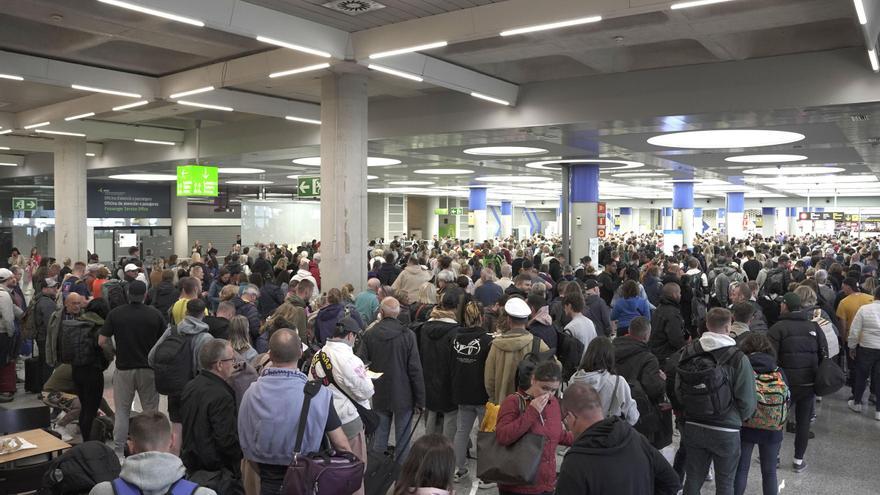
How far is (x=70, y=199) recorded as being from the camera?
18.8 meters

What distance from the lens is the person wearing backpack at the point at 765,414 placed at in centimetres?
515

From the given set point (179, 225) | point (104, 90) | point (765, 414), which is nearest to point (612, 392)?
point (765, 414)

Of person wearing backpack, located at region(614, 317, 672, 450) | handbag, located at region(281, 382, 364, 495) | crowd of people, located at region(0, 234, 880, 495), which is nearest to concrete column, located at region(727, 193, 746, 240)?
crowd of people, located at region(0, 234, 880, 495)

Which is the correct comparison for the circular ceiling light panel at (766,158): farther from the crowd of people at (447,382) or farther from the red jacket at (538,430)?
the red jacket at (538,430)

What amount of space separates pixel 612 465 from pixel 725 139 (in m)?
14.0

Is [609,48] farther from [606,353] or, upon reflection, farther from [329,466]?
[329,466]

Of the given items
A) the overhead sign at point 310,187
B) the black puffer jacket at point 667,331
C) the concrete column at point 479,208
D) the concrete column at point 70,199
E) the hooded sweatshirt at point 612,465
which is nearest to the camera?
the hooded sweatshirt at point 612,465

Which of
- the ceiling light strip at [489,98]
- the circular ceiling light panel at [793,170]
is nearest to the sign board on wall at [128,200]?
the ceiling light strip at [489,98]

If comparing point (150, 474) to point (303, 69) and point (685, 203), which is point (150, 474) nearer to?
point (303, 69)

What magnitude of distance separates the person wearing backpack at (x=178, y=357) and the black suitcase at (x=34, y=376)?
5.06m

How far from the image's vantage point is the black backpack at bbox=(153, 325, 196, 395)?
19.3ft

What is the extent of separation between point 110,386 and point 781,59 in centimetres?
1157

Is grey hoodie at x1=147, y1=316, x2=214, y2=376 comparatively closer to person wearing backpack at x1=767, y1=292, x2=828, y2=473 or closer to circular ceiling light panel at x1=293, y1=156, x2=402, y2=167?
person wearing backpack at x1=767, y1=292, x2=828, y2=473

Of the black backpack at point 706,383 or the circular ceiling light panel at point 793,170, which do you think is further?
the circular ceiling light panel at point 793,170
